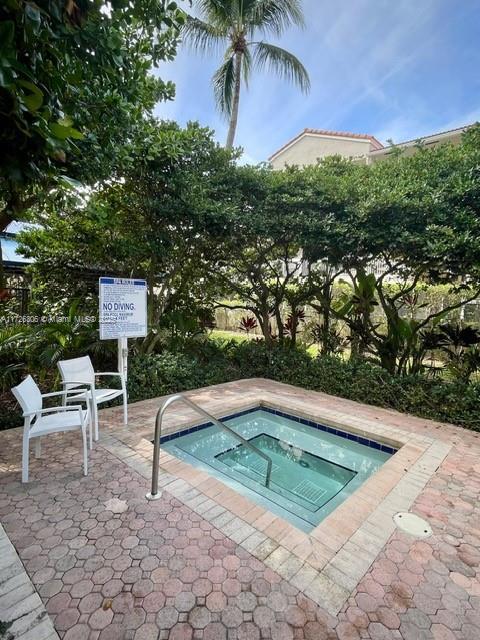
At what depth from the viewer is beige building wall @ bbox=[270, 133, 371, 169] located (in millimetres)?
14484

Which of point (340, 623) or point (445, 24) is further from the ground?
point (445, 24)

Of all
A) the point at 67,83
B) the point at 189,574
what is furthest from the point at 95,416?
the point at 67,83

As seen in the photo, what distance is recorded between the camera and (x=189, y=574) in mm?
2010

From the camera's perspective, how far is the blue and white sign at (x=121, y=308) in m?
4.27

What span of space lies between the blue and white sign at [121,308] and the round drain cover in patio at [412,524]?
12.4ft

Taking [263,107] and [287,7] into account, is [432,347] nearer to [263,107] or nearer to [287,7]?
[263,107]

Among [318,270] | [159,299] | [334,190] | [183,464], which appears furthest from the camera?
[318,270]

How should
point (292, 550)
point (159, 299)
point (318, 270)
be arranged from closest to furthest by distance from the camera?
point (292, 550)
point (159, 299)
point (318, 270)

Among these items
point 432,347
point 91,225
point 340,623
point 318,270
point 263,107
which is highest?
point 263,107

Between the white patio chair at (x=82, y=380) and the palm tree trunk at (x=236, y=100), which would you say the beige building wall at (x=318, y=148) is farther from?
the white patio chair at (x=82, y=380)

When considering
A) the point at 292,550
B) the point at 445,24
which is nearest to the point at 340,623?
the point at 292,550

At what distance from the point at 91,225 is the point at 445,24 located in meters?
8.29

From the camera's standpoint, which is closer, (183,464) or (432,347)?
(183,464)

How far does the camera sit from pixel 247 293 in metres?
8.40
